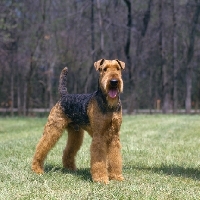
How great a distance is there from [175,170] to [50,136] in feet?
6.13

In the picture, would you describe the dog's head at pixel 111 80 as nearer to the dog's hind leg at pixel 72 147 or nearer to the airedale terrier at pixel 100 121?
the airedale terrier at pixel 100 121

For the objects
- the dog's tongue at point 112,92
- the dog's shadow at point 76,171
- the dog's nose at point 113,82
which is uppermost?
the dog's nose at point 113,82

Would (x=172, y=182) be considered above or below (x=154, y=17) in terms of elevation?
below

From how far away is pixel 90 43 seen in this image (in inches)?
977

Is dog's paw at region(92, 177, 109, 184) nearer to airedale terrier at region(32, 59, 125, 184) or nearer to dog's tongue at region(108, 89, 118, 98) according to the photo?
airedale terrier at region(32, 59, 125, 184)

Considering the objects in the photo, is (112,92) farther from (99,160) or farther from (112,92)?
(99,160)

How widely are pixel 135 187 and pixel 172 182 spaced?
67 cm

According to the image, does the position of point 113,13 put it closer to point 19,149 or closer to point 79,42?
point 79,42

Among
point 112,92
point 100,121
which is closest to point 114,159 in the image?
point 100,121

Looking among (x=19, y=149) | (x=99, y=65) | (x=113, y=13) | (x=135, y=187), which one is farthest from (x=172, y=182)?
(x=113, y=13)

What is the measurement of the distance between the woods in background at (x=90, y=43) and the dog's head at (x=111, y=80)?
1593cm

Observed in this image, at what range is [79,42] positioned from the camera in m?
24.2

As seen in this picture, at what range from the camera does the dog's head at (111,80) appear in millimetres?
4539

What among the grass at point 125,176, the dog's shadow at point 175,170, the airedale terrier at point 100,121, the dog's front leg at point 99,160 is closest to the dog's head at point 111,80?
the airedale terrier at point 100,121
